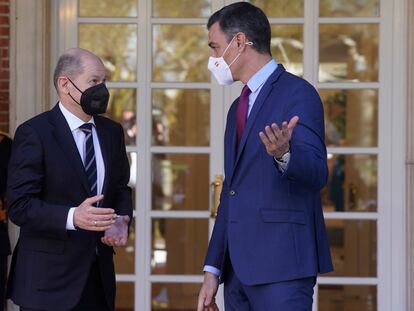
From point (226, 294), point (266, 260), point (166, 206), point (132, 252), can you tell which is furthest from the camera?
point (166, 206)

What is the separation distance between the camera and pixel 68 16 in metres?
6.54

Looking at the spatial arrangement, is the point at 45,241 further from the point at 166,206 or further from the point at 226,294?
the point at 166,206

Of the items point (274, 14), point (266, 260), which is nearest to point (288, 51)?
point (274, 14)

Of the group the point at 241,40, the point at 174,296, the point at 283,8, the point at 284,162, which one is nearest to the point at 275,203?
the point at 284,162

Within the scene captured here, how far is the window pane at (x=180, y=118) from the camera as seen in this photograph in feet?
24.7

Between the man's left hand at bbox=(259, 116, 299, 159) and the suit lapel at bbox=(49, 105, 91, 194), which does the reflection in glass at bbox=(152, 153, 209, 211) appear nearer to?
the suit lapel at bbox=(49, 105, 91, 194)

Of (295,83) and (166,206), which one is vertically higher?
(295,83)

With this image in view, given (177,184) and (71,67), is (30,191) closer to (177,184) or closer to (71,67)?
(71,67)

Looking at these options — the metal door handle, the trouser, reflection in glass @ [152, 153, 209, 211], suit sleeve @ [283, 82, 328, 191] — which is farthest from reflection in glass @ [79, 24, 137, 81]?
the trouser

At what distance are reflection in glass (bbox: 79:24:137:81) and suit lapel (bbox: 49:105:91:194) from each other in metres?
2.43

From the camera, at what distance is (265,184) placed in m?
3.95

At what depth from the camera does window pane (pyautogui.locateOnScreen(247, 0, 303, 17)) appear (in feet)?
21.6

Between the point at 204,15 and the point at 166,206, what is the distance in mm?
1749

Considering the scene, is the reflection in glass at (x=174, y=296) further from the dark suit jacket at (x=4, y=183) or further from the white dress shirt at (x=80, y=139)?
the white dress shirt at (x=80, y=139)
